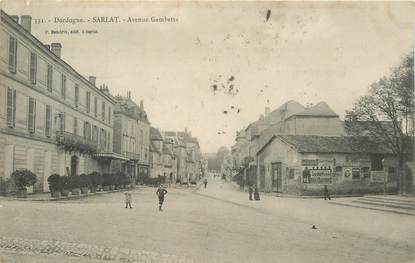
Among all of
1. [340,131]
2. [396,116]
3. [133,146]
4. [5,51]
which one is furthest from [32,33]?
[133,146]

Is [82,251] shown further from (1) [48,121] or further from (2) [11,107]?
(1) [48,121]

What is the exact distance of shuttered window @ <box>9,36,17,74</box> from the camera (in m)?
11.9

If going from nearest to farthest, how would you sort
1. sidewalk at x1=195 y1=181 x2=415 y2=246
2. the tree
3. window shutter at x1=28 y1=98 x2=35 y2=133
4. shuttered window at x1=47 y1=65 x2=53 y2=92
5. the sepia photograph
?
the sepia photograph, sidewalk at x1=195 y1=181 x2=415 y2=246, the tree, window shutter at x1=28 y1=98 x2=35 y2=133, shuttered window at x1=47 y1=65 x2=53 y2=92

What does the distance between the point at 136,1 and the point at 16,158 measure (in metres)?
5.89

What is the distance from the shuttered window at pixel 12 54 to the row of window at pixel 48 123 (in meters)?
0.77

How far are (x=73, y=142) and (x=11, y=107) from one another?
7.56 m

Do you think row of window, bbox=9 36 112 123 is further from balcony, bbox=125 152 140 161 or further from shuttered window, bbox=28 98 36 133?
balcony, bbox=125 152 140 161

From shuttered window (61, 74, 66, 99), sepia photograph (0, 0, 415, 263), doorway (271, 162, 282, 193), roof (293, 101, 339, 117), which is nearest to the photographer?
sepia photograph (0, 0, 415, 263)

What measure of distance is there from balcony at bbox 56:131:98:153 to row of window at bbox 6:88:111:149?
27cm

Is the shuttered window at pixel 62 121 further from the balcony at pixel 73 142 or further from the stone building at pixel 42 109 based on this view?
the balcony at pixel 73 142

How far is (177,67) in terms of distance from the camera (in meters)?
10.3

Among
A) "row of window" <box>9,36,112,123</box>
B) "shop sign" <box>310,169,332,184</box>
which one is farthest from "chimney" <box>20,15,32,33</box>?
"shop sign" <box>310,169,332,184</box>

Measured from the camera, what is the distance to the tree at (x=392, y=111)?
35.0ft

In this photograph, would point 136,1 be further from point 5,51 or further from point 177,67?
point 5,51
